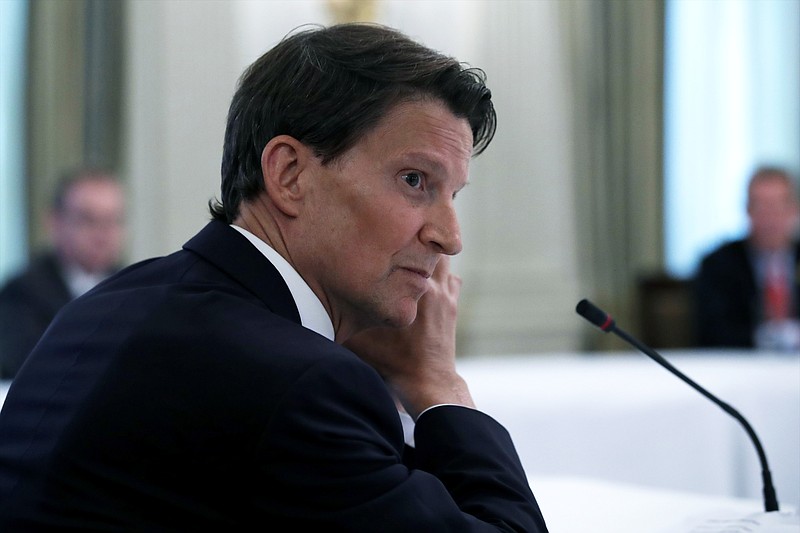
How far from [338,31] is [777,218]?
433 centimetres

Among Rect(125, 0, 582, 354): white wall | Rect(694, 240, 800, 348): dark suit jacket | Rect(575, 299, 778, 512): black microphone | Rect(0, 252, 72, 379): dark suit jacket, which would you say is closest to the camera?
Rect(575, 299, 778, 512): black microphone

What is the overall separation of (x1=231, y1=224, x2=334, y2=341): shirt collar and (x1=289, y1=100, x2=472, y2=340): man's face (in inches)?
1.0

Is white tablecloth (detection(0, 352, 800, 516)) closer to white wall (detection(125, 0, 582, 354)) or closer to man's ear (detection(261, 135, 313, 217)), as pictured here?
man's ear (detection(261, 135, 313, 217))

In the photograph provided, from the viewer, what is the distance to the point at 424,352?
5.18 feet

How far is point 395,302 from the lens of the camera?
4.74 ft

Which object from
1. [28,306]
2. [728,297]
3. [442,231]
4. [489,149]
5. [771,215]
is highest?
[489,149]

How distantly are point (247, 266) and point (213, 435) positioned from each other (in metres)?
0.28

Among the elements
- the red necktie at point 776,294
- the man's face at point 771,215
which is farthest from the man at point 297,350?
the man's face at point 771,215

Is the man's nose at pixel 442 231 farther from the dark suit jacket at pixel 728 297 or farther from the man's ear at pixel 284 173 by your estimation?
the dark suit jacket at pixel 728 297

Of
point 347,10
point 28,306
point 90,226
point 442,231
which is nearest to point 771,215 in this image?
point 347,10

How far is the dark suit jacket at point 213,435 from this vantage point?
1095 mm

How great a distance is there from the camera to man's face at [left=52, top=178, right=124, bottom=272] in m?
4.47

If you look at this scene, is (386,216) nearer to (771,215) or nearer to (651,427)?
(651,427)

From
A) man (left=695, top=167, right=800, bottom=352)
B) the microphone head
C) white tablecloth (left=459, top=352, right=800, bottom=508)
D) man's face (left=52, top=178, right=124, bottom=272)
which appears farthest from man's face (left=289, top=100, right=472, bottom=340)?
man (left=695, top=167, right=800, bottom=352)
